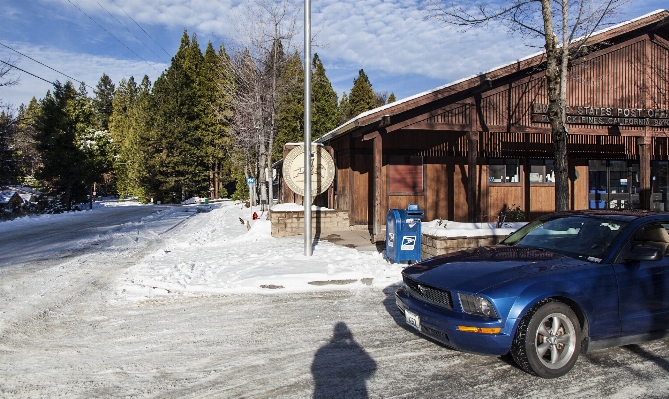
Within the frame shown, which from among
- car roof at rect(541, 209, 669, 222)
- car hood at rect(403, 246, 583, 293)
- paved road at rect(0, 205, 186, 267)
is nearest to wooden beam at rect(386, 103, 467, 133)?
car roof at rect(541, 209, 669, 222)

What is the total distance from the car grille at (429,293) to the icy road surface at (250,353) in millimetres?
609

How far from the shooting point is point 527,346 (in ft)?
12.7

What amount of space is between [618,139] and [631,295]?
13.1 m

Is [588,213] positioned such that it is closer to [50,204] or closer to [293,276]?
[293,276]

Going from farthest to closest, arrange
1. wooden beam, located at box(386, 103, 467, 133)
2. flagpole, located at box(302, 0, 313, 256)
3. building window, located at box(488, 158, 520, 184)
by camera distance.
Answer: building window, located at box(488, 158, 520, 184), wooden beam, located at box(386, 103, 467, 133), flagpole, located at box(302, 0, 313, 256)

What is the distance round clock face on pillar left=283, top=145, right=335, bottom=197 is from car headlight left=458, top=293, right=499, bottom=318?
26.6 feet

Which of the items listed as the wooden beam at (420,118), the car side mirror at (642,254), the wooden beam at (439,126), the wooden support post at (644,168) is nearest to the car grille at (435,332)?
the car side mirror at (642,254)

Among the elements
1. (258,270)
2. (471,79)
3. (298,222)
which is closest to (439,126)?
(471,79)

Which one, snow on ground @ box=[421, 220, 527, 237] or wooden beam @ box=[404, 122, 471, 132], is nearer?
snow on ground @ box=[421, 220, 527, 237]

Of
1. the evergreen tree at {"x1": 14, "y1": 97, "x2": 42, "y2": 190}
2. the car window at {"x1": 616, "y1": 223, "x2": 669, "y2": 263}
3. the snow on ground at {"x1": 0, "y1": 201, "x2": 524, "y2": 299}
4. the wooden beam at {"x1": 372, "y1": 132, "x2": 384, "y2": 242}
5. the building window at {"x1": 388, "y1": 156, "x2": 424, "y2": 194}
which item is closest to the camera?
the car window at {"x1": 616, "y1": 223, "x2": 669, "y2": 263}

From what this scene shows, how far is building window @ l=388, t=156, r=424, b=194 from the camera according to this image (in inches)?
560

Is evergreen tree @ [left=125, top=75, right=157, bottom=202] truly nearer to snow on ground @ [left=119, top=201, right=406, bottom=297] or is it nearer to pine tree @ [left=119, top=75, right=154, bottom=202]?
pine tree @ [left=119, top=75, right=154, bottom=202]

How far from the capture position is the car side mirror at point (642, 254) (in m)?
4.18

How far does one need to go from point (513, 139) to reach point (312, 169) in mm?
7053
